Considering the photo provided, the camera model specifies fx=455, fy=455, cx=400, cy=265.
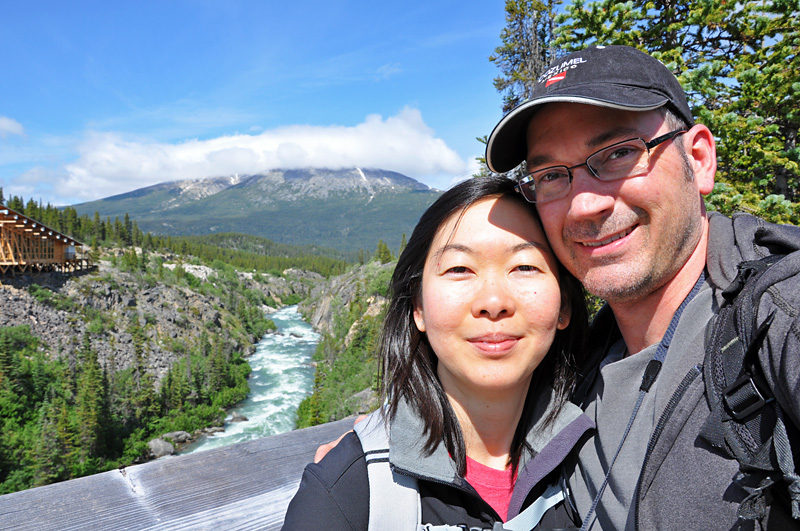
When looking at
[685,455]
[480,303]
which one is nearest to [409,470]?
[480,303]

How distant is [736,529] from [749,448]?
20 cm

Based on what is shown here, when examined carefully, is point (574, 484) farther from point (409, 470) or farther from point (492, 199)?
Result: point (492, 199)

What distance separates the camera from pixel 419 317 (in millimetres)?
1997

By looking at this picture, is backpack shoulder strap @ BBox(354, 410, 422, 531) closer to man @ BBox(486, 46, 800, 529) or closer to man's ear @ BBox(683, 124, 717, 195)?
man @ BBox(486, 46, 800, 529)

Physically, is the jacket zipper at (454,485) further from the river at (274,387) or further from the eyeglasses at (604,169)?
the river at (274,387)

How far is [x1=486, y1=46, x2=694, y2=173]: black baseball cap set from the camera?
5.35 ft

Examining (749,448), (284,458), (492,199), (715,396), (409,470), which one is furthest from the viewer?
(284,458)

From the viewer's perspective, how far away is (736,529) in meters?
1.11

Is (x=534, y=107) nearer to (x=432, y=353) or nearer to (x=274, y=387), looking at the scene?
(x=432, y=353)

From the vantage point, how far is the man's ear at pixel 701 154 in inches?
69.4

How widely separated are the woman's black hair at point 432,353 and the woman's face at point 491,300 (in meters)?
0.11

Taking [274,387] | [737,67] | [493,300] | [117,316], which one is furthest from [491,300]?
[117,316]

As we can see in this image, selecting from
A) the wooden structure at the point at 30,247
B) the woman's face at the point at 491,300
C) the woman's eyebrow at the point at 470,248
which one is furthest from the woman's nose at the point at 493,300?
the wooden structure at the point at 30,247

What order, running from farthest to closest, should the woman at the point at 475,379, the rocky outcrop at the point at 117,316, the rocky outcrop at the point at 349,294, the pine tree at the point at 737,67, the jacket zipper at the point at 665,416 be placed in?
the rocky outcrop at the point at 349,294, the rocky outcrop at the point at 117,316, the pine tree at the point at 737,67, the woman at the point at 475,379, the jacket zipper at the point at 665,416
